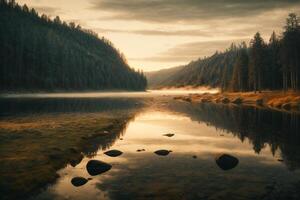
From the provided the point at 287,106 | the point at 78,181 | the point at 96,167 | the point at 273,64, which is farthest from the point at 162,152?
the point at 273,64

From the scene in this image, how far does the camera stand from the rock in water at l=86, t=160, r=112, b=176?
68.9 feet

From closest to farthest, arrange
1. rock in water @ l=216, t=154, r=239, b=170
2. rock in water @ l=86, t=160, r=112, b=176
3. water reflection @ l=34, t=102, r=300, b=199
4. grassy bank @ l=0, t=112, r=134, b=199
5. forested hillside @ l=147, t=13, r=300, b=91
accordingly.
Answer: water reflection @ l=34, t=102, r=300, b=199, grassy bank @ l=0, t=112, r=134, b=199, rock in water @ l=86, t=160, r=112, b=176, rock in water @ l=216, t=154, r=239, b=170, forested hillside @ l=147, t=13, r=300, b=91

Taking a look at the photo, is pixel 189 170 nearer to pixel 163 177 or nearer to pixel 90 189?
pixel 163 177

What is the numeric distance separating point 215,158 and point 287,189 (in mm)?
7351

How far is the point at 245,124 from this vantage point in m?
45.2

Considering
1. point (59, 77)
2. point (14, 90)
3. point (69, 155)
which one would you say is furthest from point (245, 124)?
point (59, 77)

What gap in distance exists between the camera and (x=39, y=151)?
2519cm

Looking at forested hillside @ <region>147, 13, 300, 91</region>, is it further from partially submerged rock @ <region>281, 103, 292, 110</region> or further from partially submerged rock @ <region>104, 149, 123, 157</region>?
partially submerged rock @ <region>104, 149, 123, 157</region>

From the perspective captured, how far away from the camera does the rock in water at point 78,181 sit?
18464 millimetres

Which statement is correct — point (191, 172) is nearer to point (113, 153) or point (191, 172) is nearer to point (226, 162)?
point (226, 162)

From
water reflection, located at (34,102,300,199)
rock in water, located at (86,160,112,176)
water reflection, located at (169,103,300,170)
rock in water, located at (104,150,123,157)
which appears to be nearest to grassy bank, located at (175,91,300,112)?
water reflection, located at (169,103,300,170)

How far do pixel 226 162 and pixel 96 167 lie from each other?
384 inches

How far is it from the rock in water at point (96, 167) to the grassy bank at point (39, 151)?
2228 mm

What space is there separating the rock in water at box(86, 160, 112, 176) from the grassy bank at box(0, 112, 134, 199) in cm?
223
